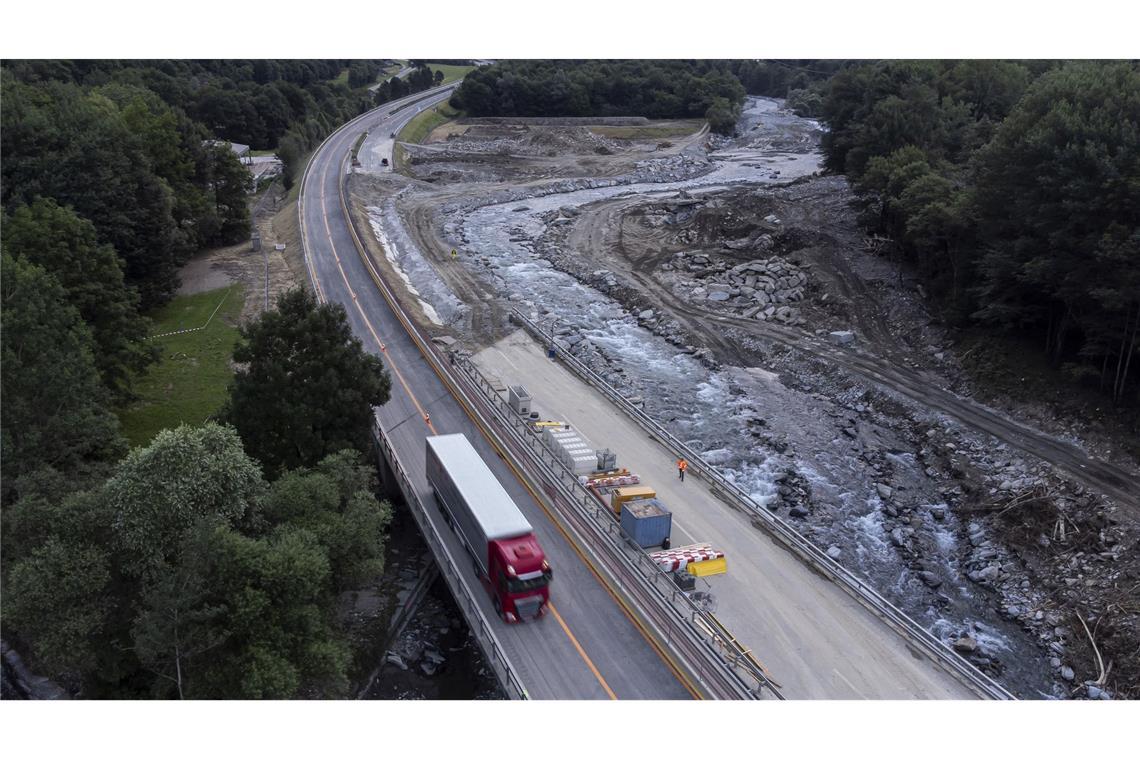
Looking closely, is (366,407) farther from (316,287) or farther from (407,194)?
(407,194)

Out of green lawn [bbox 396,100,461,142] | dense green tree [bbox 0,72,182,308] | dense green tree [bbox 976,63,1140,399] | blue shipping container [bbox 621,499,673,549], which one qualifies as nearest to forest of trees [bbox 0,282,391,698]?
blue shipping container [bbox 621,499,673,549]

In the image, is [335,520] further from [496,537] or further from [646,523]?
[646,523]

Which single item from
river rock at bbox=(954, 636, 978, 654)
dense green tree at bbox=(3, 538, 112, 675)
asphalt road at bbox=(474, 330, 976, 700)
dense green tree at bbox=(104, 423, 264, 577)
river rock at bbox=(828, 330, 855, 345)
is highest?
dense green tree at bbox=(104, 423, 264, 577)

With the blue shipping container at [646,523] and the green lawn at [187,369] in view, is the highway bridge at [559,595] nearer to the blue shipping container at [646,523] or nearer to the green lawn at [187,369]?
the blue shipping container at [646,523]

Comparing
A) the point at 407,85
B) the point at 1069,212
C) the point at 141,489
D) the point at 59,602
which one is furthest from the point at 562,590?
the point at 407,85

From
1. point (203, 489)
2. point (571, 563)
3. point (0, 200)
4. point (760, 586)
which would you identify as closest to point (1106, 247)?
point (760, 586)

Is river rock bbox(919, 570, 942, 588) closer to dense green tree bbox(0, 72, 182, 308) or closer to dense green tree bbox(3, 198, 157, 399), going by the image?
dense green tree bbox(3, 198, 157, 399)

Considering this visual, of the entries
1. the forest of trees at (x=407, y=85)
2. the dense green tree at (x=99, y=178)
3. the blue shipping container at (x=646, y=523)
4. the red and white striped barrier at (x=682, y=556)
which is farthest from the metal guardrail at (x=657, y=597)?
the forest of trees at (x=407, y=85)
